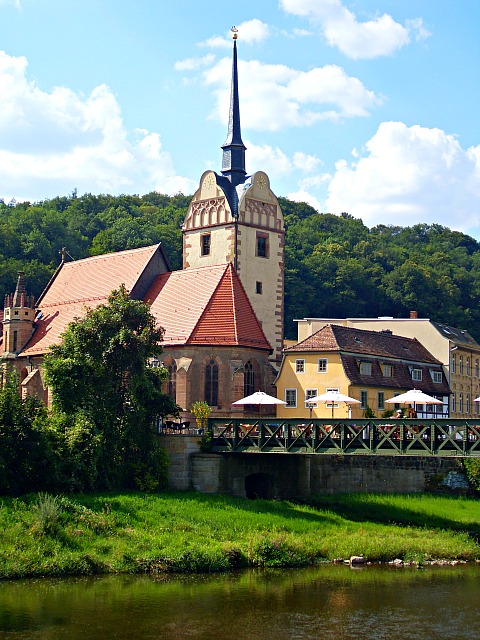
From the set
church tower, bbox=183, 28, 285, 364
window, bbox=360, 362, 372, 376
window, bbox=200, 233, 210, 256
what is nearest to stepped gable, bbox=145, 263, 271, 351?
church tower, bbox=183, 28, 285, 364

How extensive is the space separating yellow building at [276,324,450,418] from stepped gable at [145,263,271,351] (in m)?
4.78

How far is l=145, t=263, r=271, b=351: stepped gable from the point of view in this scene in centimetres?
6526

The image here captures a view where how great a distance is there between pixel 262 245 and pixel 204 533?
114 feet

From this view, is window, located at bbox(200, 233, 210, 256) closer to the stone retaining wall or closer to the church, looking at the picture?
the church

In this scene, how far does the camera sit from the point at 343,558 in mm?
46781

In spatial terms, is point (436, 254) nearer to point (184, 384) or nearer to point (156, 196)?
point (156, 196)

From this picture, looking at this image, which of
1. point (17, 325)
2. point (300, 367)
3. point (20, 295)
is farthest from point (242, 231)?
point (17, 325)

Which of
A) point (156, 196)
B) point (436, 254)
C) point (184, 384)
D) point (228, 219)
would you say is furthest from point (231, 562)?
point (156, 196)

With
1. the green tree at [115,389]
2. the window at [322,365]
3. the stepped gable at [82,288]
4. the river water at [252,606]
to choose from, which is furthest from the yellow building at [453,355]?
the river water at [252,606]

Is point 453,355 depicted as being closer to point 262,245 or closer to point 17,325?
point 262,245

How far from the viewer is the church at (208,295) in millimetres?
65000

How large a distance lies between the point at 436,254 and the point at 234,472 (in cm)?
11364

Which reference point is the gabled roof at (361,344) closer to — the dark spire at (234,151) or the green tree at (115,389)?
the dark spire at (234,151)

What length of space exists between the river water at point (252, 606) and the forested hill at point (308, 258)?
77.7m
